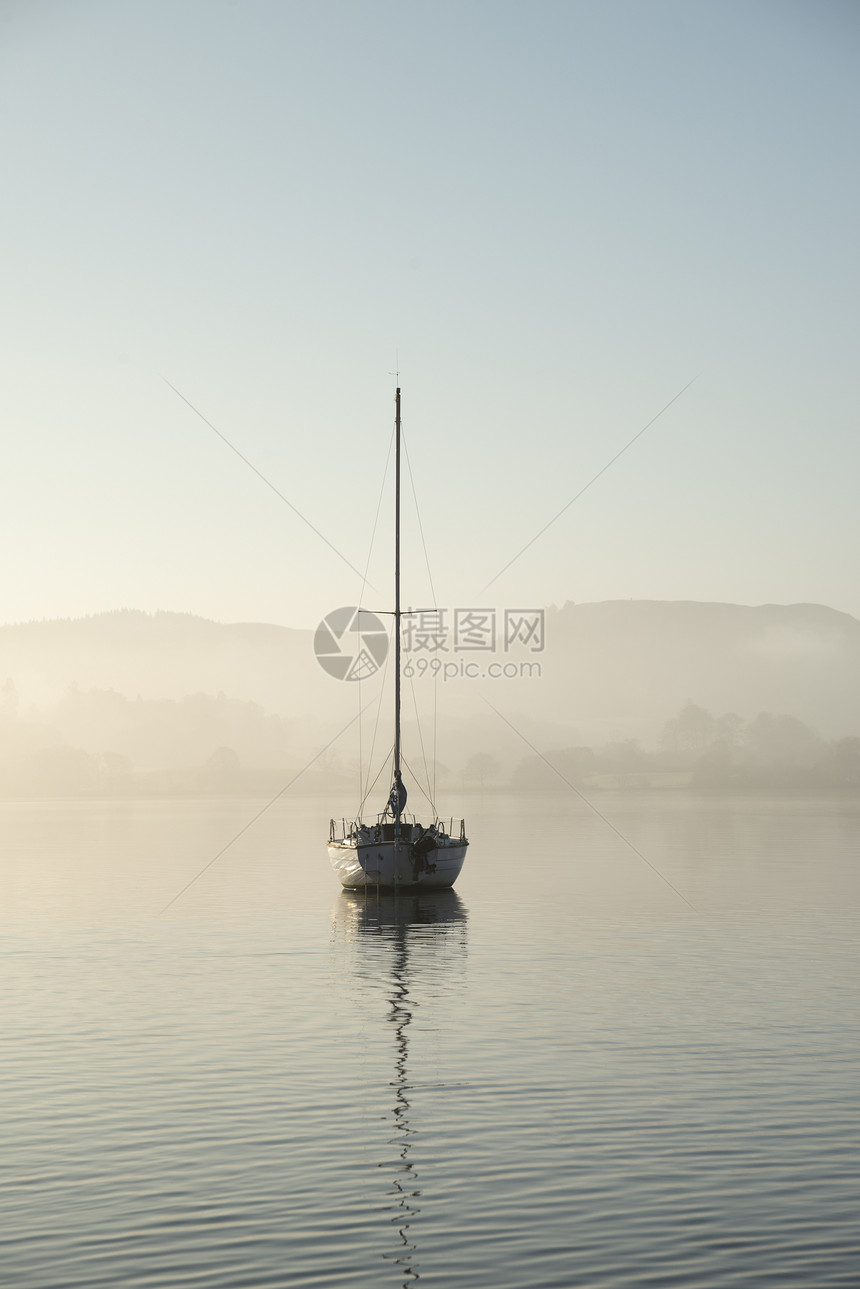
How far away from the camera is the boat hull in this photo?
2596 inches

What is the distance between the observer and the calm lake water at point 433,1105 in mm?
15812

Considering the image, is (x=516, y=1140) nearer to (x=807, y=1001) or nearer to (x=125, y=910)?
(x=807, y=1001)

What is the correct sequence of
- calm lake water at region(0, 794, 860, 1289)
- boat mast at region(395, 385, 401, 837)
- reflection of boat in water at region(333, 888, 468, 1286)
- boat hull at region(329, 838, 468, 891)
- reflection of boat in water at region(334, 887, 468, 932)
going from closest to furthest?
calm lake water at region(0, 794, 860, 1289) → reflection of boat in water at region(333, 888, 468, 1286) → reflection of boat in water at region(334, 887, 468, 932) → boat hull at region(329, 838, 468, 891) → boat mast at region(395, 385, 401, 837)

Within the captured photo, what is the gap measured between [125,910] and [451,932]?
20.8 meters

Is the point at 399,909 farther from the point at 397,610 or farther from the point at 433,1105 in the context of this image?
the point at 433,1105

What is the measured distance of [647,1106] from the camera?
2291 cm

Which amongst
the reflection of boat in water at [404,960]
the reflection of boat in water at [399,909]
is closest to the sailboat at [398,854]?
the reflection of boat in water at [399,909]

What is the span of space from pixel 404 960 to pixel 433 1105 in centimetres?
2206

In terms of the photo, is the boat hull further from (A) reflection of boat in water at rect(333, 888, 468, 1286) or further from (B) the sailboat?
(A) reflection of boat in water at rect(333, 888, 468, 1286)

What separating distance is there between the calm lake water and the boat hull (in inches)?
387

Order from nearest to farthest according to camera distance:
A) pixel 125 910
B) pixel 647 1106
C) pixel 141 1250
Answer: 1. pixel 141 1250
2. pixel 647 1106
3. pixel 125 910

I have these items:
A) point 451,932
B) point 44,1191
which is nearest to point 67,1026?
point 44,1191

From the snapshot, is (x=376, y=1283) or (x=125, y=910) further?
(x=125, y=910)

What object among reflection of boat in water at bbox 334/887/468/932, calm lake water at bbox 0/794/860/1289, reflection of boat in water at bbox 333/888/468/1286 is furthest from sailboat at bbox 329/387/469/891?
calm lake water at bbox 0/794/860/1289
